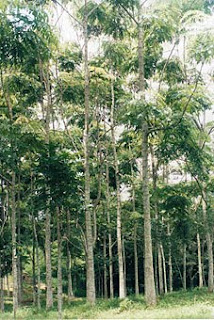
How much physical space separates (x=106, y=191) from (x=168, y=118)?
1048 cm

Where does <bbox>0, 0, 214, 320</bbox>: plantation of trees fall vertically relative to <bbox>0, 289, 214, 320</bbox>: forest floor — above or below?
above

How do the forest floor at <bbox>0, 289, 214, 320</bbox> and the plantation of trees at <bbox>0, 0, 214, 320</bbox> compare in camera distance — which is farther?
the plantation of trees at <bbox>0, 0, 214, 320</bbox>

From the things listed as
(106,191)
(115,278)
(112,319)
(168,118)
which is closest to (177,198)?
(106,191)

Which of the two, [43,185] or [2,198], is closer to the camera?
[43,185]

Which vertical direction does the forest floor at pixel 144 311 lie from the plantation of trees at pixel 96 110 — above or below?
below

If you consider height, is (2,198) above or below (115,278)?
above

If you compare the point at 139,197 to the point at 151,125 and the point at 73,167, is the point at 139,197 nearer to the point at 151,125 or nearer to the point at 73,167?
the point at 151,125

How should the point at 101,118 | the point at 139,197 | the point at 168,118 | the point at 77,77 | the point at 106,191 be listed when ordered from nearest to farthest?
the point at 168,118
the point at 77,77
the point at 101,118
the point at 106,191
the point at 139,197

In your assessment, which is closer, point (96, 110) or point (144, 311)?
point (144, 311)

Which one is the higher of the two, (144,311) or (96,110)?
(96,110)

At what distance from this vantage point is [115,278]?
35406 millimetres

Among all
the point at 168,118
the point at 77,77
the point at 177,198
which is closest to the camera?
the point at 168,118

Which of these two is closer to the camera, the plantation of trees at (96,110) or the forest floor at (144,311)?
the forest floor at (144,311)

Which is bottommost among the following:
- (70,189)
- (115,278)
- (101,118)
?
(115,278)
